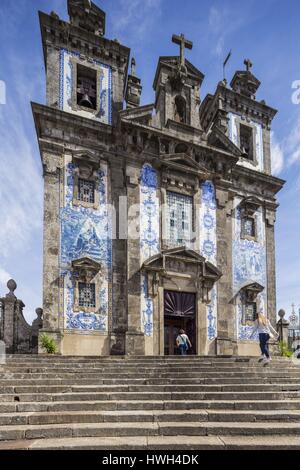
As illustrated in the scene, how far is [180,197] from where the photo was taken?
18.2m

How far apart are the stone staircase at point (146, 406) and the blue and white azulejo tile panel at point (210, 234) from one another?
703 cm

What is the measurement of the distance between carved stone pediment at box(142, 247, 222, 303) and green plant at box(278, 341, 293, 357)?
4.57 metres

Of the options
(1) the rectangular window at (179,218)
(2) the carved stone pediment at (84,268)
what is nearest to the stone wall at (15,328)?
(2) the carved stone pediment at (84,268)

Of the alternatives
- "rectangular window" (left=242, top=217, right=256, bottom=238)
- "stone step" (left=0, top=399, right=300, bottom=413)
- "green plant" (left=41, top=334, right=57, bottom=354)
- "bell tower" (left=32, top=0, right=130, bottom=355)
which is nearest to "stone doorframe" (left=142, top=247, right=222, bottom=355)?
"bell tower" (left=32, top=0, right=130, bottom=355)

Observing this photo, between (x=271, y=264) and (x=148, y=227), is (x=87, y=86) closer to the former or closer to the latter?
(x=148, y=227)

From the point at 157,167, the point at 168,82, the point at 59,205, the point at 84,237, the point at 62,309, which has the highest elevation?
the point at 168,82

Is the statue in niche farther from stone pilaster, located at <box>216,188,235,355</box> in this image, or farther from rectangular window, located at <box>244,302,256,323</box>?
rectangular window, located at <box>244,302,256,323</box>

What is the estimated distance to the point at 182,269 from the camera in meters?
17.2

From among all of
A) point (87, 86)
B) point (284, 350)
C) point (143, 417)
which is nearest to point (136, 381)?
point (143, 417)

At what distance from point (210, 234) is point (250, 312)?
166 inches

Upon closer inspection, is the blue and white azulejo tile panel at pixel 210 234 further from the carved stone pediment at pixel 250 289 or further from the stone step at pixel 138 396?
the stone step at pixel 138 396

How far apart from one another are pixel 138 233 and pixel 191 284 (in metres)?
3.23
